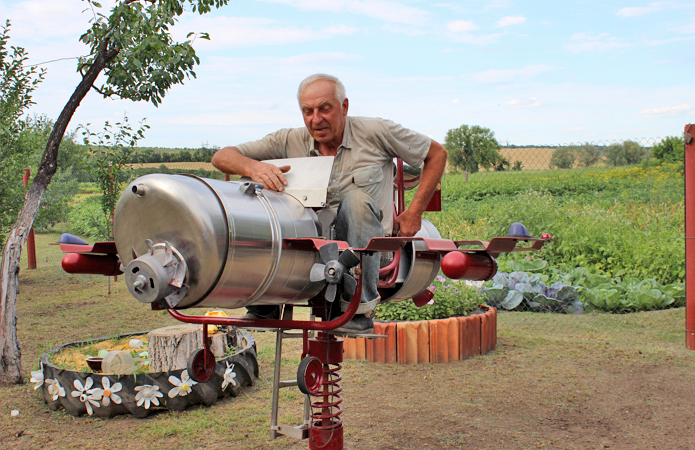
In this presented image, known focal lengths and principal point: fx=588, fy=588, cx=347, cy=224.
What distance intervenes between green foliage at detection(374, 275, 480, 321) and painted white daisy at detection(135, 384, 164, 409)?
2.16 meters

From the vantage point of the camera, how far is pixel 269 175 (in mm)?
2033

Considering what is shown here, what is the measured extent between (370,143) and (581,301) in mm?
5620

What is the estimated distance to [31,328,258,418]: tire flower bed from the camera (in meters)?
3.82

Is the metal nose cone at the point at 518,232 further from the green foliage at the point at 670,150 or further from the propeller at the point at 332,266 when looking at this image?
the green foliage at the point at 670,150

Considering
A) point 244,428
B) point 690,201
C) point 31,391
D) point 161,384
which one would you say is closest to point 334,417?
point 244,428

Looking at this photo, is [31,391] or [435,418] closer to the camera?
[435,418]

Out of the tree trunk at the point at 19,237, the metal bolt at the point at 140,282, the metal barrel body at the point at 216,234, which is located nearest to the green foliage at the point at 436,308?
the tree trunk at the point at 19,237

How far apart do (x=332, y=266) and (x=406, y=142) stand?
85 centimetres

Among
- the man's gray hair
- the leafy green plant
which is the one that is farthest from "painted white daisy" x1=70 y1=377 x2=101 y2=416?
the leafy green plant

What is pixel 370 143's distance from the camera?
233cm

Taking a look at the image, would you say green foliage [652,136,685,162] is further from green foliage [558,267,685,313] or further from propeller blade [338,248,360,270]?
propeller blade [338,248,360,270]

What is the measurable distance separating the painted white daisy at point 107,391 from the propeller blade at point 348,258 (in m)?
2.73

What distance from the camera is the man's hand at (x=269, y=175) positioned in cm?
201

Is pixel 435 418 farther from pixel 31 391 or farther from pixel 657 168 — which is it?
pixel 657 168
